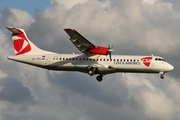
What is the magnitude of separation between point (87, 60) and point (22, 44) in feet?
29.2

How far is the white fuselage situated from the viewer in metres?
45.2

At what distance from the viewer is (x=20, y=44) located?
1980 inches

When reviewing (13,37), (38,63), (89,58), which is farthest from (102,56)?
(13,37)

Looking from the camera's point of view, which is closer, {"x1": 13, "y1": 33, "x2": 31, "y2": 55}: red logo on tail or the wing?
the wing

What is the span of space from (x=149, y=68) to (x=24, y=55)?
1519 cm

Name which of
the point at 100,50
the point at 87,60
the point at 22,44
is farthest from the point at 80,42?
the point at 22,44

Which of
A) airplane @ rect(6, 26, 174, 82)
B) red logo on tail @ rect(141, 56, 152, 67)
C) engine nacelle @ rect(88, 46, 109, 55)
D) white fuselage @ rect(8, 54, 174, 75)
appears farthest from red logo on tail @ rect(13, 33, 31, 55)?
red logo on tail @ rect(141, 56, 152, 67)

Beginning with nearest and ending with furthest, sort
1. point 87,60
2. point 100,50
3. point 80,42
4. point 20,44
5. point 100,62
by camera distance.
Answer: point 80,42 < point 100,50 < point 100,62 < point 87,60 < point 20,44

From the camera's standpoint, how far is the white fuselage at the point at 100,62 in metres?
45.2

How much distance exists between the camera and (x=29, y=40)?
2021 inches

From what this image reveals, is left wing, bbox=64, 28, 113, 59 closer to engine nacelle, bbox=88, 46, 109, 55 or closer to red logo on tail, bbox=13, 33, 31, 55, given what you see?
engine nacelle, bbox=88, 46, 109, 55

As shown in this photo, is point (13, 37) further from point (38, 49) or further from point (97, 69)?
point (97, 69)

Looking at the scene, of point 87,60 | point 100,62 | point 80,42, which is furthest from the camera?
point 87,60

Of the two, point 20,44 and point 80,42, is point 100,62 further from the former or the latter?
point 20,44
